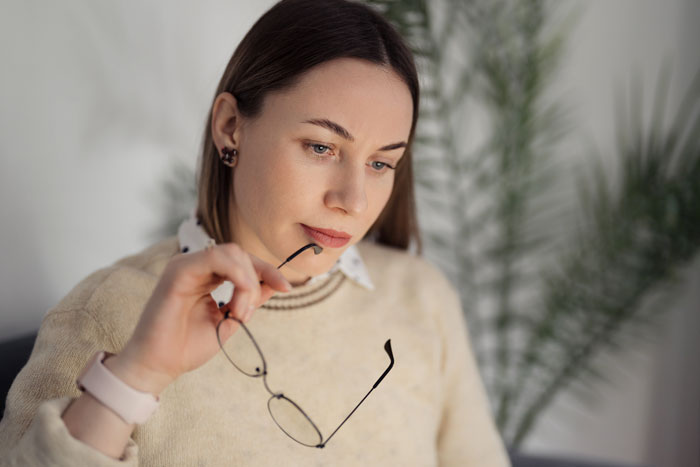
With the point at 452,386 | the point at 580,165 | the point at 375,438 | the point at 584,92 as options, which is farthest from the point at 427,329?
Result: the point at 584,92

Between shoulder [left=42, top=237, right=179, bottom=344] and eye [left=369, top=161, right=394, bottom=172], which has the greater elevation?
eye [left=369, top=161, right=394, bottom=172]

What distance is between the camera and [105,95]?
4.08 ft

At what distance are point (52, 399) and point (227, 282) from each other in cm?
29

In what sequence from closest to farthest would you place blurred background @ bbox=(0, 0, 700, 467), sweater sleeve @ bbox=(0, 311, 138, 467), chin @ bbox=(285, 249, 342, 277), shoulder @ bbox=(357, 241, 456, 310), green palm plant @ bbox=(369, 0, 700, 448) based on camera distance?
sweater sleeve @ bbox=(0, 311, 138, 467) < chin @ bbox=(285, 249, 342, 277) < blurred background @ bbox=(0, 0, 700, 467) < shoulder @ bbox=(357, 241, 456, 310) < green palm plant @ bbox=(369, 0, 700, 448)

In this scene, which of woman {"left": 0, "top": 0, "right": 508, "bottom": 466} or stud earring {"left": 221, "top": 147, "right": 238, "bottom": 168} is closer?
woman {"left": 0, "top": 0, "right": 508, "bottom": 466}

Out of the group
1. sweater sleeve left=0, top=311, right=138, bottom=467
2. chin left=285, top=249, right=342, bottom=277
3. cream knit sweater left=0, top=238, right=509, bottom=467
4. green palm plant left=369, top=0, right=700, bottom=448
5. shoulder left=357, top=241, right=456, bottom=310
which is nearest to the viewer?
sweater sleeve left=0, top=311, right=138, bottom=467

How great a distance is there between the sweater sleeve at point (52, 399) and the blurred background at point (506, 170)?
0.27m

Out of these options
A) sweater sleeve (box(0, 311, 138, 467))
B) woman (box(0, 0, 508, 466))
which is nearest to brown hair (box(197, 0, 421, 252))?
woman (box(0, 0, 508, 466))

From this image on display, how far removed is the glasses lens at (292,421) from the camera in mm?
950

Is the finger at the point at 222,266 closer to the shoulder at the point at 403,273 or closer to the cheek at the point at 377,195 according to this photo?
the cheek at the point at 377,195

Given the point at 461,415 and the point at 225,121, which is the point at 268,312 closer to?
the point at 225,121

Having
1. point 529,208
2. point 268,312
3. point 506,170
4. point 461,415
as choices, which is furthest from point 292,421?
point 529,208

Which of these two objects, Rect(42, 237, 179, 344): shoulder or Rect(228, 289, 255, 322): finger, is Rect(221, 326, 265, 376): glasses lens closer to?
Rect(42, 237, 179, 344): shoulder

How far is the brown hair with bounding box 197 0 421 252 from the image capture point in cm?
89
